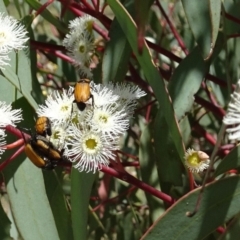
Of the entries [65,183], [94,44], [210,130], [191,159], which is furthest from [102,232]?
[191,159]

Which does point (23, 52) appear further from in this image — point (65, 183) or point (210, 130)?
point (210, 130)

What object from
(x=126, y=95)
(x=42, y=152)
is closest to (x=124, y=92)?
(x=126, y=95)

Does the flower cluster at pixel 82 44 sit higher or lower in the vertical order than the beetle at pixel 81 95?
higher

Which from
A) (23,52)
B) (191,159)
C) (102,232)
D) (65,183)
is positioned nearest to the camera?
(191,159)

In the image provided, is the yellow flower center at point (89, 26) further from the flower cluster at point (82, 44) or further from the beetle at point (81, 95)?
the beetle at point (81, 95)

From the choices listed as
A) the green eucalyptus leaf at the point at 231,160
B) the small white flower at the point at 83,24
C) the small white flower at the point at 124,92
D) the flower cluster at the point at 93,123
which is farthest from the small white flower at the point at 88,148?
the small white flower at the point at 83,24

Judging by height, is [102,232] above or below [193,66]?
below

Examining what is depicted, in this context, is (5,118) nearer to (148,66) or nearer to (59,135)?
(59,135)
